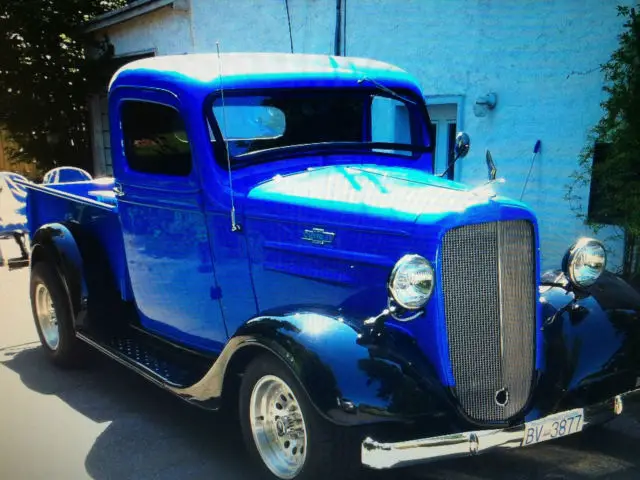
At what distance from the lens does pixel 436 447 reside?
2.38m

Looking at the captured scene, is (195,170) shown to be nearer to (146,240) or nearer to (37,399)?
(146,240)

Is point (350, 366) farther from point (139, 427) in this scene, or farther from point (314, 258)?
point (139, 427)

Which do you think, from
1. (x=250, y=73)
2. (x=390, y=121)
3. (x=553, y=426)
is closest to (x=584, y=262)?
(x=553, y=426)

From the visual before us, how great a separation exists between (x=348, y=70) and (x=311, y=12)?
5709 millimetres

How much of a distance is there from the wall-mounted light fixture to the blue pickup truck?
3180 mm

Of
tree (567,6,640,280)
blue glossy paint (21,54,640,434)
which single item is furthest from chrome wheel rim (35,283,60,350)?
tree (567,6,640,280)

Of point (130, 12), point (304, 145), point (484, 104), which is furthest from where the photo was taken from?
point (130, 12)

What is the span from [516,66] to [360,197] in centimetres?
451

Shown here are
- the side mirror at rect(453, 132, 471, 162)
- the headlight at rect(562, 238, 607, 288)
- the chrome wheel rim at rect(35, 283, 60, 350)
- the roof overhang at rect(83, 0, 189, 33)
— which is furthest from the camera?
the roof overhang at rect(83, 0, 189, 33)

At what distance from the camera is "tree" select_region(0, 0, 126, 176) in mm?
12766

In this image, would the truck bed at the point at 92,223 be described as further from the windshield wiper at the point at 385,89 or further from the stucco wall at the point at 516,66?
the stucco wall at the point at 516,66

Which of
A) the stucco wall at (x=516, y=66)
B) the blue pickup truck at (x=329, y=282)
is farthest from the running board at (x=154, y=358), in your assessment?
the stucco wall at (x=516, y=66)

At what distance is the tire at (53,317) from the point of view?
14.5 ft

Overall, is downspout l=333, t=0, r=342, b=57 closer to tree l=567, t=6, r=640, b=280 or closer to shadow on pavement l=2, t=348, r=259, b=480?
tree l=567, t=6, r=640, b=280
